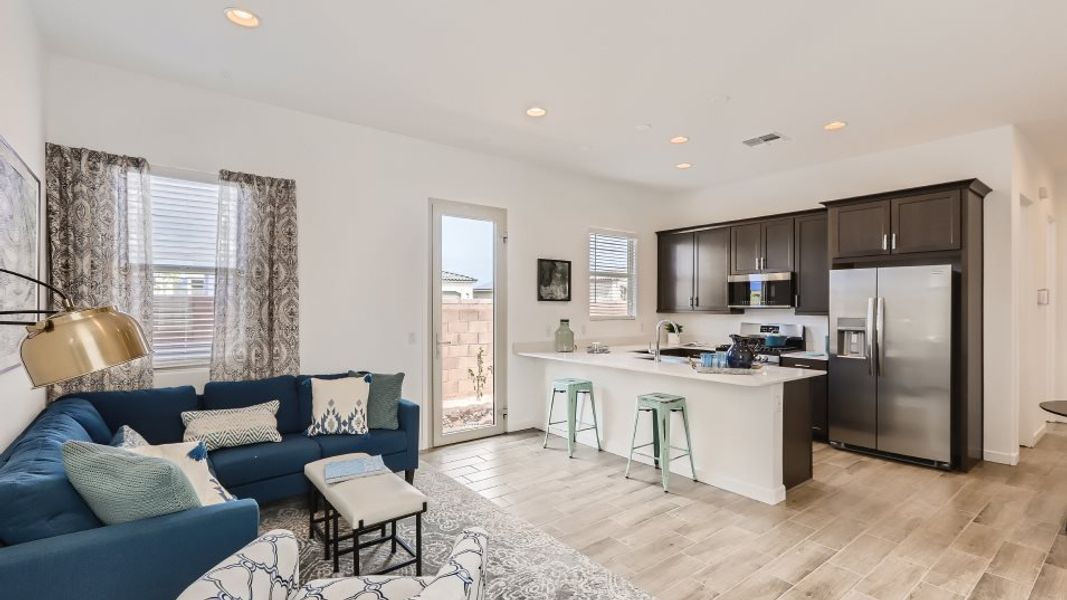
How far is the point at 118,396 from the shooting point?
10.4 feet

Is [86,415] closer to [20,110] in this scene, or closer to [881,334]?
[20,110]

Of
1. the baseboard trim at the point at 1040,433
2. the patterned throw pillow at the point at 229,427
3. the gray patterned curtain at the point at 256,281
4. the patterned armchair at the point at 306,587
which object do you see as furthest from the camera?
the baseboard trim at the point at 1040,433

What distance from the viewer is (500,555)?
2.84 m

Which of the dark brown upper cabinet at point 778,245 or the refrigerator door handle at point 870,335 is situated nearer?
the refrigerator door handle at point 870,335

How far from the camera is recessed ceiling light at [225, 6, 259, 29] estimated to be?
2.75 meters

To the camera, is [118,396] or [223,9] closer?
[223,9]

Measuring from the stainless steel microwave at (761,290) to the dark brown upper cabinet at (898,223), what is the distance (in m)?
0.78

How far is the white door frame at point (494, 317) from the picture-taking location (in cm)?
492

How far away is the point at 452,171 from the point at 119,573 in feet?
13.3

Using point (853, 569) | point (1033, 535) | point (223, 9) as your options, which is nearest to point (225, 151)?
point (223, 9)

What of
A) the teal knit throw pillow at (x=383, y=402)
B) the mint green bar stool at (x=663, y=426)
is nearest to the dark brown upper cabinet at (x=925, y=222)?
the mint green bar stool at (x=663, y=426)

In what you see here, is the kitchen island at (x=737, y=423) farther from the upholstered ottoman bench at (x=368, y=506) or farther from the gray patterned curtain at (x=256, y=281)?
the gray patterned curtain at (x=256, y=281)

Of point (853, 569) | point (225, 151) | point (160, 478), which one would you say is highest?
point (225, 151)

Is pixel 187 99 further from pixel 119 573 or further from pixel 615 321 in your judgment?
pixel 615 321
